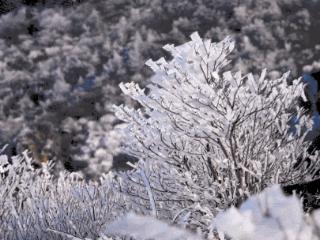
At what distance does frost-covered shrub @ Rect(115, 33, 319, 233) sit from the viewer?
6.49 meters

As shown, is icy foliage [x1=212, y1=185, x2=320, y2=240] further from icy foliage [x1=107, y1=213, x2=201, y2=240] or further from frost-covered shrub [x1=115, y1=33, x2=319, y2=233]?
frost-covered shrub [x1=115, y1=33, x2=319, y2=233]

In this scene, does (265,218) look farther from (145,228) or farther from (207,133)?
(207,133)

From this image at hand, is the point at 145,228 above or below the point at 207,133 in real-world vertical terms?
below

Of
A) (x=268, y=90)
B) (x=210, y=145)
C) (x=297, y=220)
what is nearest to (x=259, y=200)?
(x=297, y=220)

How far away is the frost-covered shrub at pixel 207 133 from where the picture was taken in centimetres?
649

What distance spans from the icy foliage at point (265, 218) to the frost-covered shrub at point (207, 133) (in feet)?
18.4

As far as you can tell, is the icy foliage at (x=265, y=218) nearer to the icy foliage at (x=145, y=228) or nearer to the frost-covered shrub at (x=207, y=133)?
the icy foliage at (x=145, y=228)

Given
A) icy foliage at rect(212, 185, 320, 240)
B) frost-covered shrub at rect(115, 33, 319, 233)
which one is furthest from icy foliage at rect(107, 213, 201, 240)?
frost-covered shrub at rect(115, 33, 319, 233)

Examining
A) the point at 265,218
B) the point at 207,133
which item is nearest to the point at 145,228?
the point at 265,218

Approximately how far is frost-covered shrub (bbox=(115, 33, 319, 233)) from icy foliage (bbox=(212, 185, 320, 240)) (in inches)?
221

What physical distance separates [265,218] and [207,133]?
20.2 ft

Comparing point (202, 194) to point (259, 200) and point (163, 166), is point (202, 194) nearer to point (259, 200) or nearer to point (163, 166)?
point (163, 166)

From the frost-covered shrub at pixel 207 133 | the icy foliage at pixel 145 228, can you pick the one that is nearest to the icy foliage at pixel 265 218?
the icy foliage at pixel 145 228

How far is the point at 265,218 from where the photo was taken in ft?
2.08
